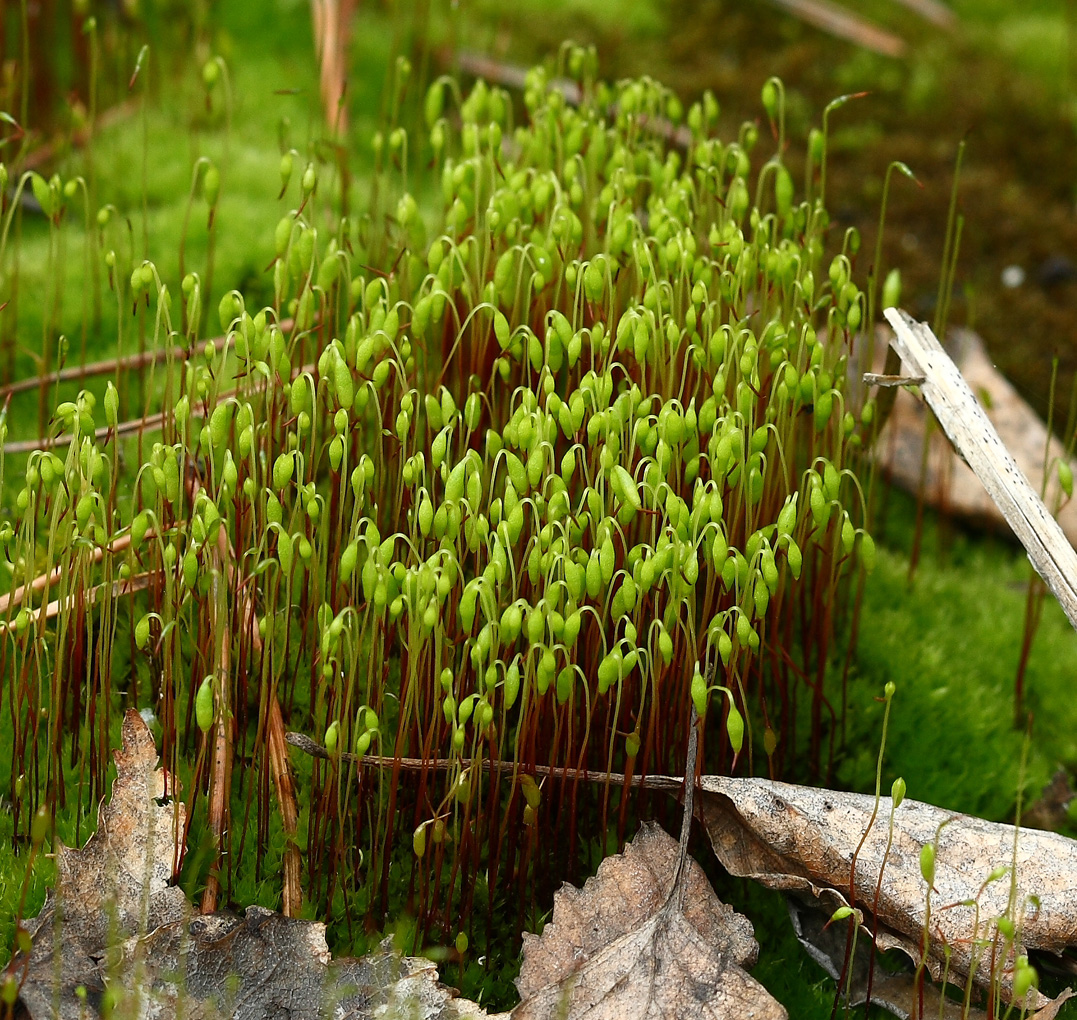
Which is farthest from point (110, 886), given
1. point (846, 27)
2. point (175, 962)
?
point (846, 27)

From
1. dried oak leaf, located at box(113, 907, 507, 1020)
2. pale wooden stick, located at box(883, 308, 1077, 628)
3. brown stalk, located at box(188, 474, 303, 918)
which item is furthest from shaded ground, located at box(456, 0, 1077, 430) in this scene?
dried oak leaf, located at box(113, 907, 507, 1020)

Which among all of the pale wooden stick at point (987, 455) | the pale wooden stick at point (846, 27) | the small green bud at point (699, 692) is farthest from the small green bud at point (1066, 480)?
the pale wooden stick at point (846, 27)

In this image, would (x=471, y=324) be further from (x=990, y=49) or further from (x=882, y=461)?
(x=990, y=49)

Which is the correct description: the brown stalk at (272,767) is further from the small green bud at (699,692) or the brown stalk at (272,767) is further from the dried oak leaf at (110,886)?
the small green bud at (699,692)

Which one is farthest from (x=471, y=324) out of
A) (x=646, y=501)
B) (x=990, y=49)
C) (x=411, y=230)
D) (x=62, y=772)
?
(x=990, y=49)

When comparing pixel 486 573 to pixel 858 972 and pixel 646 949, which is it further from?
pixel 858 972

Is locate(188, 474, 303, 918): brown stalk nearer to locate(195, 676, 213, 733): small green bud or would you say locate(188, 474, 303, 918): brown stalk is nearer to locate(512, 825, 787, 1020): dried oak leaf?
locate(195, 676, 213, 733): small green bud
